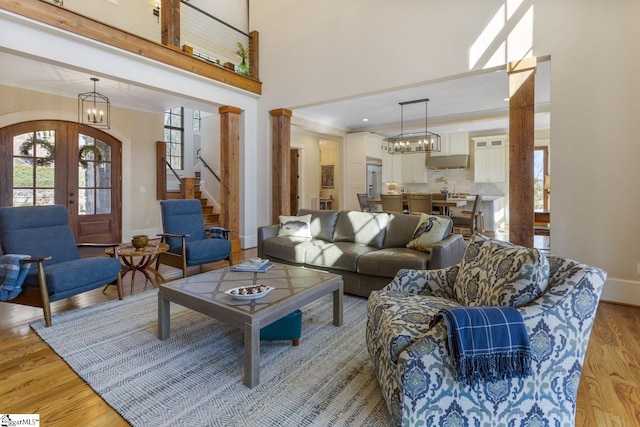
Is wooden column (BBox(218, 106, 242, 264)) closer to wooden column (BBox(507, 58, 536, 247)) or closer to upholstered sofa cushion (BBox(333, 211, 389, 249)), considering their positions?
upholstered sofa cushion (BBox(333, 211, 389, 249))

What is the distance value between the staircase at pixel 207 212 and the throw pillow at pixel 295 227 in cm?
313

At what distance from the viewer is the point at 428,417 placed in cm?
140

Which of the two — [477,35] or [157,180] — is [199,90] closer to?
[157,180]

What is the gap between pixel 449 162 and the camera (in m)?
8.86

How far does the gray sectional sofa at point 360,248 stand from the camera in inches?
126

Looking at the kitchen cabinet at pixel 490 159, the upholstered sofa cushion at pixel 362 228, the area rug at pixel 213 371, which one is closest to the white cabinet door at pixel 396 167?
the kitchen cabinet at pixel 490 159

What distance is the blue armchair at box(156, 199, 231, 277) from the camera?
159 inches

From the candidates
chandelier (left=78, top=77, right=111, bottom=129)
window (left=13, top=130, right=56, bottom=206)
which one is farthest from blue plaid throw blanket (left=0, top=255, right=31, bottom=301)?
chandelier (left=78, top=77, right=111, bottom=129)

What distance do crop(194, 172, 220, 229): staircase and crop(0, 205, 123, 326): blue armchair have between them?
3.68 metres

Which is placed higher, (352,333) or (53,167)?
(53,167)

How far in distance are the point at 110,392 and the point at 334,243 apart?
2722 mm

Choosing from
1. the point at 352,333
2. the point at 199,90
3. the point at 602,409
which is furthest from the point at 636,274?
the point at 199,90

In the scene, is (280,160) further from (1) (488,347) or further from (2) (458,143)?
(2) (458,143)

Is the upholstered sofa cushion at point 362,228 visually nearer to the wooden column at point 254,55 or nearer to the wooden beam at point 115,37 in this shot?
the wooden beam at point 115,37
